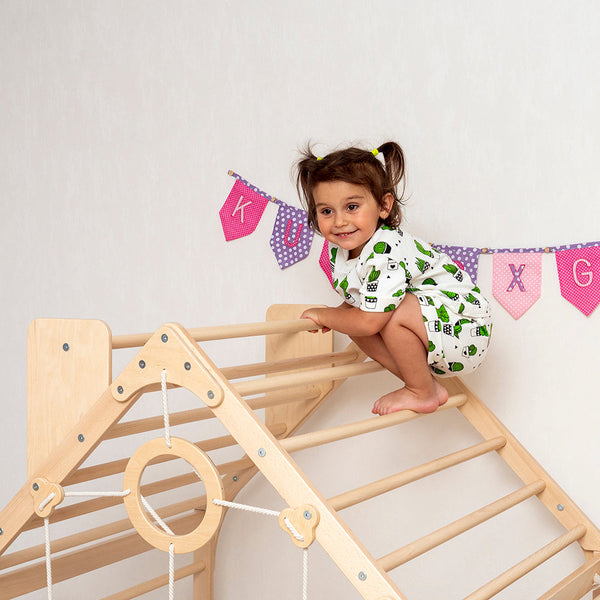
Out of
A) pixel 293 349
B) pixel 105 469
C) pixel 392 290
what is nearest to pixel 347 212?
pixel 392 290

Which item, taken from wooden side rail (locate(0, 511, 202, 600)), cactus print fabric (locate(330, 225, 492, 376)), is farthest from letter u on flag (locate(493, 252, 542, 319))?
wooden side rail (locate(0, 511, 202, 600))

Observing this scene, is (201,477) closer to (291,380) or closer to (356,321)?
(291,380)

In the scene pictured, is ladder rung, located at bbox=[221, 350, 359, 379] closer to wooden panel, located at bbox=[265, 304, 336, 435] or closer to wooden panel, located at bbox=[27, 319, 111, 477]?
wooden panel, located at bbox=[265, 304, 336, 435]

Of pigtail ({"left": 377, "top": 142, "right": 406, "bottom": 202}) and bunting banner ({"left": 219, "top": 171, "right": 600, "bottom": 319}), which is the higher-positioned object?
pigtail ({"left": 377, "top": 142, "right": 406, "bottom": 202})

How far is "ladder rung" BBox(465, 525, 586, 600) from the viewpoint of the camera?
4.19ft

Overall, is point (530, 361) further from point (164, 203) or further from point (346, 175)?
point (164, 203)

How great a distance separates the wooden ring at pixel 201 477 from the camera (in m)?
1.12

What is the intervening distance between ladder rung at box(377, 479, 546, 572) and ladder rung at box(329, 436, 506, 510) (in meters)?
0.10

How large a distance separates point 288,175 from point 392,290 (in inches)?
25.9

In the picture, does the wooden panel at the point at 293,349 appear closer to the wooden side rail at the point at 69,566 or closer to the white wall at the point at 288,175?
the white wall at the point at 288,175

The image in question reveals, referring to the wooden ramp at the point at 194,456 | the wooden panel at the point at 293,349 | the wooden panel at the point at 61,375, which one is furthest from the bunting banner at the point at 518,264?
the wooden panel at the point at 61,375

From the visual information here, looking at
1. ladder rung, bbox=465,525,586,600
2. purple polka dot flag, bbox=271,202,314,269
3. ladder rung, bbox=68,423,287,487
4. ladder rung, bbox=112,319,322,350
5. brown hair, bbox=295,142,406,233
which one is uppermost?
brown hair, bbox=295,142,406,233

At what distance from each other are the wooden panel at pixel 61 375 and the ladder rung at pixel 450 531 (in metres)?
0.55

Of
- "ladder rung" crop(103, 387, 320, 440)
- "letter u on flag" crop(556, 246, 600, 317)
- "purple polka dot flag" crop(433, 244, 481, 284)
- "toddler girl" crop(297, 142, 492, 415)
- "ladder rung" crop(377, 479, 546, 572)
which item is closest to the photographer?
"ladder rung" crop(377, 479, 546, 572)
